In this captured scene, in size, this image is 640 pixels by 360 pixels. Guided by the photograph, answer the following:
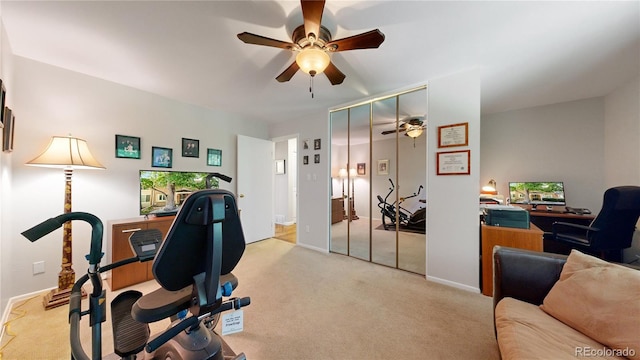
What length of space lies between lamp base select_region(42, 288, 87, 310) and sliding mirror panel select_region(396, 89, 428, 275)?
3.54 m

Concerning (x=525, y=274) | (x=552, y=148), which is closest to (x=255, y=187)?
(x=525, y=274)

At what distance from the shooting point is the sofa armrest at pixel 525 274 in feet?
4.56

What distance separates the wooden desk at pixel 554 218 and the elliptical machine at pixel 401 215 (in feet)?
5.09

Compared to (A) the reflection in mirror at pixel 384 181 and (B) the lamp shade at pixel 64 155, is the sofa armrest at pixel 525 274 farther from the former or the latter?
(B) the lamp shade at pixel 64 155

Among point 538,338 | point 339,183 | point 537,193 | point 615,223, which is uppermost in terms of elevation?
point 339,183

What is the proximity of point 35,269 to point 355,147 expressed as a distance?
153 inches

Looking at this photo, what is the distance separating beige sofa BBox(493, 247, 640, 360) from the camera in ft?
3.20

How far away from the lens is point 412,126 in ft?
9.43

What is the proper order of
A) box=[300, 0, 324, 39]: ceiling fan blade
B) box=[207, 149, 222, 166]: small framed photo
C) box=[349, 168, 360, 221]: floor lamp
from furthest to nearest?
1. box=[207, 149, 222, 166]: small framed photo
2. box=[349, 168, 360, 221]: floor lamp
3. box=[300, 0, 324, 39]: ceiling fan blade

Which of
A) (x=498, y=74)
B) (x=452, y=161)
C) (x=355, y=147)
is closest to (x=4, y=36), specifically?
(x=355, y=147)

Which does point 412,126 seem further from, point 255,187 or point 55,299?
point 55,299

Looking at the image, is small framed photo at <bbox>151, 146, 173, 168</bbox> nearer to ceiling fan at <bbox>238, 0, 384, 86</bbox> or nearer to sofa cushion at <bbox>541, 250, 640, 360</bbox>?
ceiling fan at <bbox>238, 0, 384, 86</bbox>

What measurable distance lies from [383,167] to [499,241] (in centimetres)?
153

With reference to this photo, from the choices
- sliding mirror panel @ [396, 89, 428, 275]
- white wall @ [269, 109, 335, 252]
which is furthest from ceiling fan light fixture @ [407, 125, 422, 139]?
white wall @ [269, 109, 335, 252]
